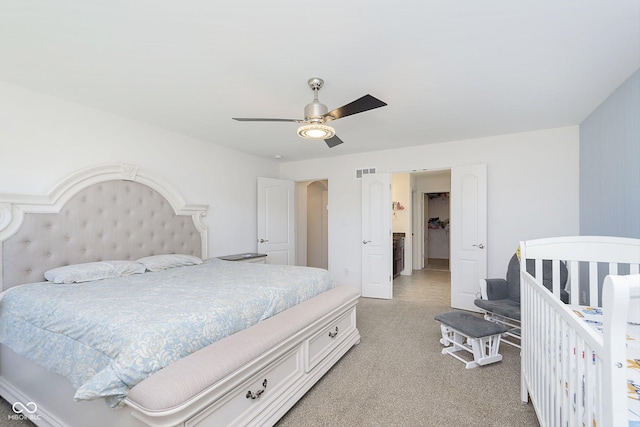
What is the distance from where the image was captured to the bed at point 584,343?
666mm

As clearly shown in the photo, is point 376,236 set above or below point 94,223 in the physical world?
below

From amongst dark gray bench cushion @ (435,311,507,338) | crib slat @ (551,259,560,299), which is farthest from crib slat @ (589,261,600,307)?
dark gray bench cushion @ (435,311,507,338)

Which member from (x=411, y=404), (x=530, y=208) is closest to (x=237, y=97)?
(x=411, y=404)

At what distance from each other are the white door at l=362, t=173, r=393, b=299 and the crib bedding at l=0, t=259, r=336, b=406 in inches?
91.2

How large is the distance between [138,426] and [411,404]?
162 cm

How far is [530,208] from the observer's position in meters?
3.75

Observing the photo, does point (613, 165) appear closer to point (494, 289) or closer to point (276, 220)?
point (494, 289)

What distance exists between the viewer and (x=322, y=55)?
1.97 m

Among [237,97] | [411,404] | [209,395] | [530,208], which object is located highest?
[237,97]

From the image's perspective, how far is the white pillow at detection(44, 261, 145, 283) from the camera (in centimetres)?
231

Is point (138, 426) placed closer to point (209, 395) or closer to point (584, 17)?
point (209, 395)

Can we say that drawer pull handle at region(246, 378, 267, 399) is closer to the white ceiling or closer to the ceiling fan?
the ceiling fan

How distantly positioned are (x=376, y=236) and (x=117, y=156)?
361 centimetres
